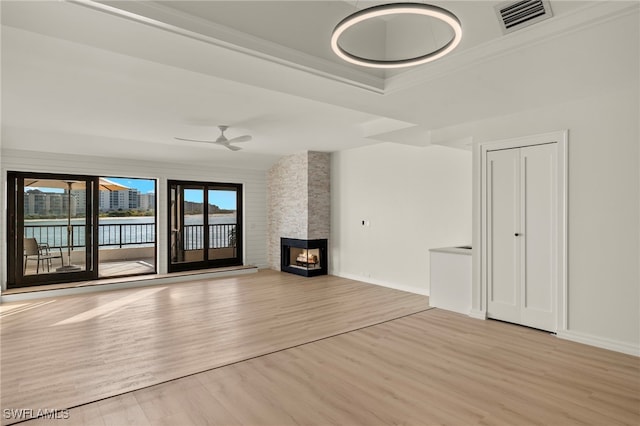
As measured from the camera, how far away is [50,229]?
23.1 ft

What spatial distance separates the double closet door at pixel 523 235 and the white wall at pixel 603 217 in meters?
0.21

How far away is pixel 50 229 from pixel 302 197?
507 cm

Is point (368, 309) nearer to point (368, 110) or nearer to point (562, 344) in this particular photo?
point (562, 344)

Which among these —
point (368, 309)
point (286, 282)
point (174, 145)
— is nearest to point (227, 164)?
point (174, 145)

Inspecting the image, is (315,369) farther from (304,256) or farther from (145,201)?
(145,201)

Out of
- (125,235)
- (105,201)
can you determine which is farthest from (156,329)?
(125,235)

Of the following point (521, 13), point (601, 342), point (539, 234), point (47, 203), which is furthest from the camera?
point (47, 203)

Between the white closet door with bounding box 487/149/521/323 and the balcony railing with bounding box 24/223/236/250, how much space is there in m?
6.39

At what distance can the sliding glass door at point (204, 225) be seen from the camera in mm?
8453

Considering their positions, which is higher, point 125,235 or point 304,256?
point 125,235

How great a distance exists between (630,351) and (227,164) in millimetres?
7890

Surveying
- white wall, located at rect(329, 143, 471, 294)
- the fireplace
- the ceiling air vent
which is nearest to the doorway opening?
the fireplace

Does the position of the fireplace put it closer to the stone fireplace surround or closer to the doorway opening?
the stone fireplace surround

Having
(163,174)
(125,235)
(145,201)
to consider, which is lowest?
(125,235)
